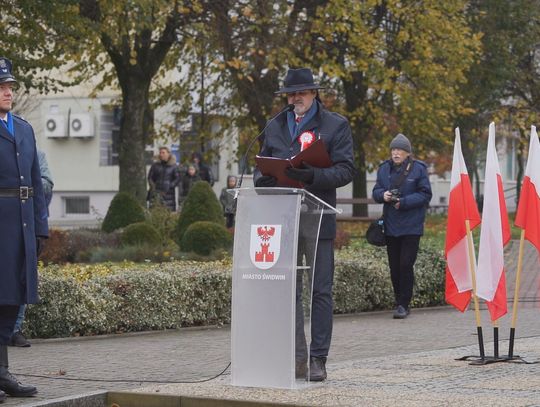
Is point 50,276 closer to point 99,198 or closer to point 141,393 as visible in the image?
point 141,393

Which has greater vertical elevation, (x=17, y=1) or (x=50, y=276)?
(x=17, y=1)

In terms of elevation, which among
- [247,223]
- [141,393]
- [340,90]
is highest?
[340,90]

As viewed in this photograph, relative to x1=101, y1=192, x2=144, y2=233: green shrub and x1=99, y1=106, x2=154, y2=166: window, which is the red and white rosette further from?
x1=99, y1=106, x2=154, y2=166: window

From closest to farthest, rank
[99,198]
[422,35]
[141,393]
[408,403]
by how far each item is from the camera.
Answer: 1. [408,403]
2. [141,393]
3. [422,35]
4. [99,198]

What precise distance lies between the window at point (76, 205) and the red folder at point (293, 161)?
4102cm

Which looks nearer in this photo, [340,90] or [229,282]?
[229,282]

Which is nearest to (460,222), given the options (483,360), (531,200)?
(531,200)

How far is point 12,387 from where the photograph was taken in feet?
27.6

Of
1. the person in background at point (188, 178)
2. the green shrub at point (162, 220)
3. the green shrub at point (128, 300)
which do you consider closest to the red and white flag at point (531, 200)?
the green shrub at point (128, 300)

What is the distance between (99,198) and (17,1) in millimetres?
29295

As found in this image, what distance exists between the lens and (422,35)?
3125 cm

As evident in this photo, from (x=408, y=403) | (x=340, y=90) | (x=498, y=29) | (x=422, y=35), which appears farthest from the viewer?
(x=498, y=29)

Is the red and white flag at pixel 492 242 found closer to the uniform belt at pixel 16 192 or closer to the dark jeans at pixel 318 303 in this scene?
the dark jeans at pixel 318 303

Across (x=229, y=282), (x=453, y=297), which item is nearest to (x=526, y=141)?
(x=229, y=282)
